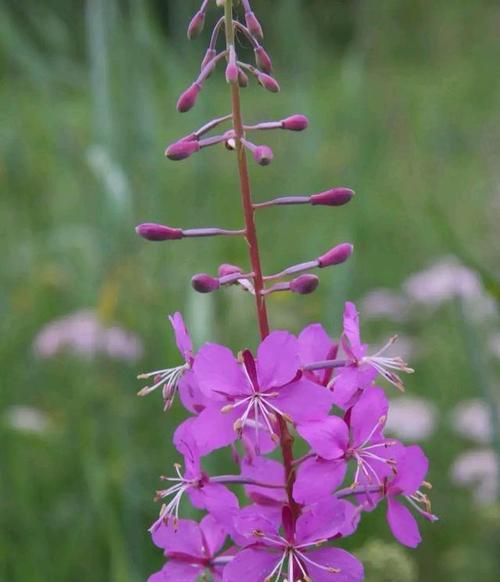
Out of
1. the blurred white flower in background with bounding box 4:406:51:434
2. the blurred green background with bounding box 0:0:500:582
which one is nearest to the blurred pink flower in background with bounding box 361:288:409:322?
the blurred green background with bounding box 0:0:500:582

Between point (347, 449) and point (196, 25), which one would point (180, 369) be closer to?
point (347, 449)

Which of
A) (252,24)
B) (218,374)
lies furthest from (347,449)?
(252,24)

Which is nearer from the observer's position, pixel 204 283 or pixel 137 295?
pixel 204 283

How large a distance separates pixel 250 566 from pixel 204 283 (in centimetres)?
31

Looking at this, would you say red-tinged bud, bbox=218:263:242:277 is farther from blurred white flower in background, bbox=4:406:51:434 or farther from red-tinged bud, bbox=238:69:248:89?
blurred white flower in background, bbox=4:406:51:434

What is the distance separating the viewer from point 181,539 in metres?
1.26

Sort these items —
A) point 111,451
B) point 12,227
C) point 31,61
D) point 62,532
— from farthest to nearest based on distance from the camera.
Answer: point 12,227 < point 31,61 < point 111,451 < point 62,532

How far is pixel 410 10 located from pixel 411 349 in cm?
521


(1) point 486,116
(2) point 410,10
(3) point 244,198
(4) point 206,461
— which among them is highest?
(3) point 244,198

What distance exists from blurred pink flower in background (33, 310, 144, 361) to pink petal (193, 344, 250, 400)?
172 centimetres

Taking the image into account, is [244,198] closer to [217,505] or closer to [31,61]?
[217,505]

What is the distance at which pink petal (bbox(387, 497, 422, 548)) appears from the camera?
1.18 metres

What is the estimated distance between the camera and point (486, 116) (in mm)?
8438

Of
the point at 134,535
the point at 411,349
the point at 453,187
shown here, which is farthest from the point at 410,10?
the point at 134,535
